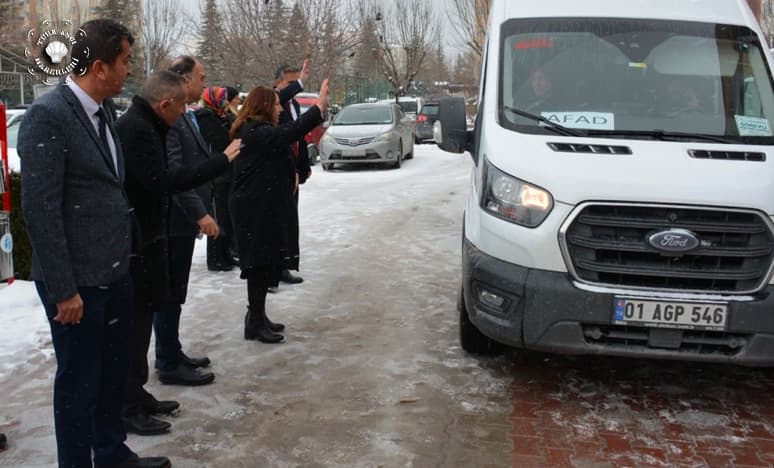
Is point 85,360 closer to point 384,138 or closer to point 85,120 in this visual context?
point 85,120

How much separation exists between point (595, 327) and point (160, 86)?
270 cm

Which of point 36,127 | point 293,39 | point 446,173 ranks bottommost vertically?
point 446,173

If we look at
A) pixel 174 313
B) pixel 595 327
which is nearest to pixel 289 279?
pixel 174 313

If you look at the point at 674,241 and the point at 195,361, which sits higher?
the point at 674,241

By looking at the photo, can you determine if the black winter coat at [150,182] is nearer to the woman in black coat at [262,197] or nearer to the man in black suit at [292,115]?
the woman in black coat at [262,197]

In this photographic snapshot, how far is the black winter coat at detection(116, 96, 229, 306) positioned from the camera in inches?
147

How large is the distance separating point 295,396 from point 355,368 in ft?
1.98

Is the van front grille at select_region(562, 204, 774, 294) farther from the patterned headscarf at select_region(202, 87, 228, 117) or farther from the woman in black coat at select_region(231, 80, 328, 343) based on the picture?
the patterned headscarf at select_region(202, 87, 228, 117)

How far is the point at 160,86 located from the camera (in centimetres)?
389

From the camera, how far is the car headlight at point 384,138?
17.3 meters

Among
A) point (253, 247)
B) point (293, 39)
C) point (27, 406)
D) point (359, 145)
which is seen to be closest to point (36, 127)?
point (27, 406)

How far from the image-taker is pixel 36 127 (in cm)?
289

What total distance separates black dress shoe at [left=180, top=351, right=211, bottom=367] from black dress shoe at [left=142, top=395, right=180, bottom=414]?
1.83 feet

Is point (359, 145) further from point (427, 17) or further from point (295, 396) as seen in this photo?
point (427, 17)
